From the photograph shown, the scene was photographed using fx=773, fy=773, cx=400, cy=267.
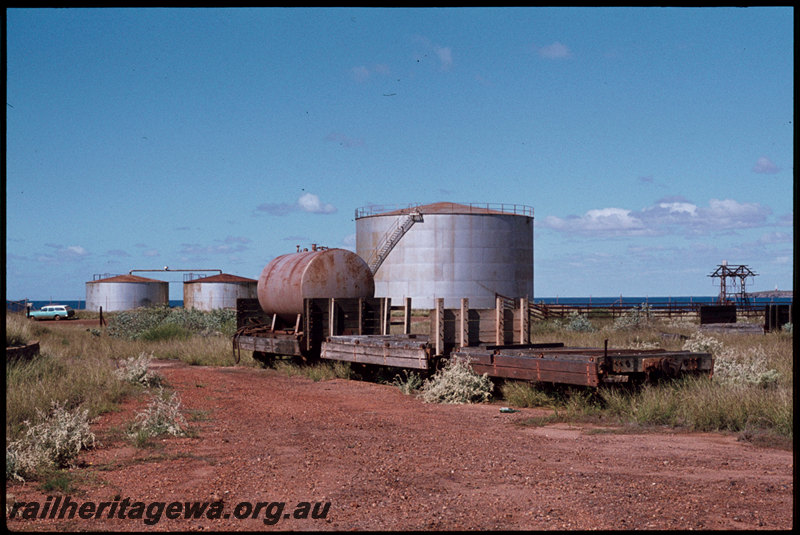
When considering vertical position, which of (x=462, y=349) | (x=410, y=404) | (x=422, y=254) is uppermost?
(x=422, y=254)

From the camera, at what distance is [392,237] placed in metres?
42.4

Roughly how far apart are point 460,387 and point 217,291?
1847 inches

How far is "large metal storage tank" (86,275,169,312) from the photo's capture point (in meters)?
61.9

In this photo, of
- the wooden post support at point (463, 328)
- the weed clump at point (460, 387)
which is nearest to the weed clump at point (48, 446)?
the weed clump at point (460, 387)

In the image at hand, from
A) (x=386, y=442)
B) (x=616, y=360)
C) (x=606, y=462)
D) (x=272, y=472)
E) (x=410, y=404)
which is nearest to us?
(x=272, y=472)

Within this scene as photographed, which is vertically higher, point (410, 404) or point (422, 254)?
point (422, 254)

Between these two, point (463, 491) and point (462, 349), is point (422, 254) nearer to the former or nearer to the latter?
point (462, 349)

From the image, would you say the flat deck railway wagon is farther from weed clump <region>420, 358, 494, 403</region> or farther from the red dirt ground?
the red dirt ground

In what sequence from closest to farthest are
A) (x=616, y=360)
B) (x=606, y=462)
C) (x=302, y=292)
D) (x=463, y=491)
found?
(x=463, y=491) → (x=606, y=462) → (x=616, y=360) → (x=302, y=292)

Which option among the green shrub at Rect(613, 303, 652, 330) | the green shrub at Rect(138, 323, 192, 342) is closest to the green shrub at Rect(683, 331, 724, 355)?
the green shrub at Rect(613, 303, 652, 330)

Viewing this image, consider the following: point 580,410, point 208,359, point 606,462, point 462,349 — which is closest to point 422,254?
point 208,359

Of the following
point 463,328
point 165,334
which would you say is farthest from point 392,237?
point 463,328

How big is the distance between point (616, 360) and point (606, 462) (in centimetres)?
335

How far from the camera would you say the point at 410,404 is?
40.9ft
